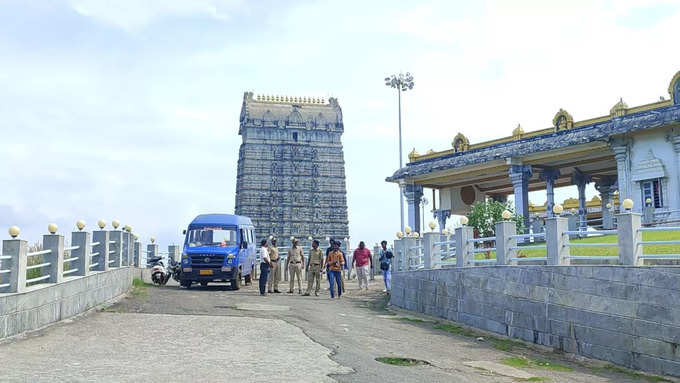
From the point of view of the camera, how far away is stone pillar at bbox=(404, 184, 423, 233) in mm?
36188

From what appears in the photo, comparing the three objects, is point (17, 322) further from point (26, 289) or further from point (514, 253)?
point (514, 253)

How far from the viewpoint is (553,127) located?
2928cm

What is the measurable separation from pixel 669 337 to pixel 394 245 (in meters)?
11.7

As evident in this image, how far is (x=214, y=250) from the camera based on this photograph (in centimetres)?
2120

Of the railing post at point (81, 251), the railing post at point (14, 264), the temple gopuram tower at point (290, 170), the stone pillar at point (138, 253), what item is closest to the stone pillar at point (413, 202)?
the stone pillar at point (138, 253)

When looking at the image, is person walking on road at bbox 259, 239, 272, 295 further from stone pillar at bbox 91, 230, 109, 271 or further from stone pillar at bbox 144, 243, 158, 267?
stone pillar at bbox 144, 243, 158, 267

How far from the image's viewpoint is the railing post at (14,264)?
11.2 m

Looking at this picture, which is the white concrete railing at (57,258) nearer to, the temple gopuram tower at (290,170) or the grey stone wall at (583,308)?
the grey stone wall at (583,308)

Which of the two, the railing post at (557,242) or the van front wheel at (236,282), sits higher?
the railing post at (557,242)

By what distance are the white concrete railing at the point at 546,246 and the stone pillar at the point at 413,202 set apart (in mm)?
14825

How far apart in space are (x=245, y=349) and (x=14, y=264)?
4479 millimetres

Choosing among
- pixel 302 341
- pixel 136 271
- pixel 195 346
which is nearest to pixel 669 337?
pixel 302 341

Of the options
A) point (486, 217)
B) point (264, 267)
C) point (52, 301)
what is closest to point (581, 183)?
point (486, 217)

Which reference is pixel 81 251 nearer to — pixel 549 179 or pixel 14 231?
pixel 14 231
